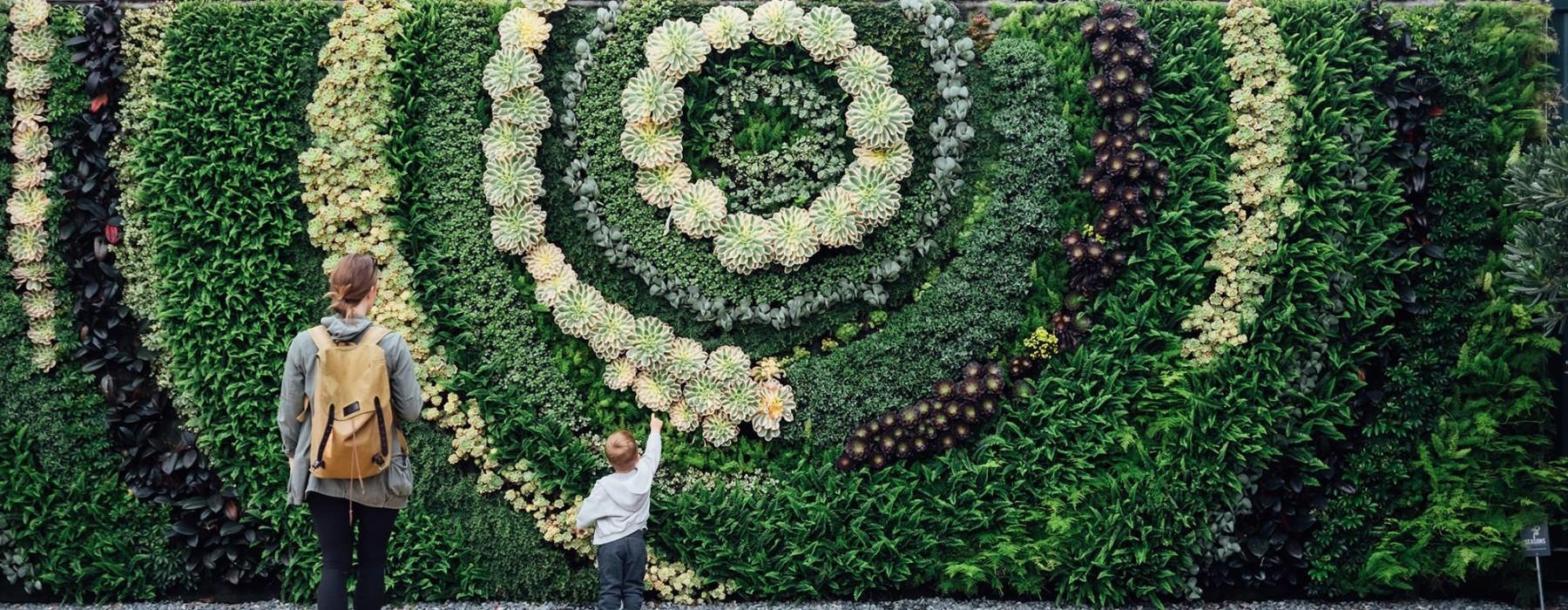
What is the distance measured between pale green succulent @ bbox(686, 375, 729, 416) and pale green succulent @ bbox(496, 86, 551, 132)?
1.30 m

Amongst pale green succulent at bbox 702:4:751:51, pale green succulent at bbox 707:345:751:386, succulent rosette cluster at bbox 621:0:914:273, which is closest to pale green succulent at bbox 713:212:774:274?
succulent rosette cluster at bbox 621:0:914:273

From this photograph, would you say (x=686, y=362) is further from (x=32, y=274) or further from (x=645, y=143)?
(x=32, y=274)

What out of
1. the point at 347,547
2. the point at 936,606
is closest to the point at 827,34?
the point at 936,606

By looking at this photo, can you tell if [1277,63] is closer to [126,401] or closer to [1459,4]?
[1459,4]

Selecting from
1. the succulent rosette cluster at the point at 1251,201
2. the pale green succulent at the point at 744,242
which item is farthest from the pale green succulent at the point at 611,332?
the succulent rosette cluster at the point at 1251,201

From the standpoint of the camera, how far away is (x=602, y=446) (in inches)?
217

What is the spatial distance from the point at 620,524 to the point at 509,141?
5.65ft

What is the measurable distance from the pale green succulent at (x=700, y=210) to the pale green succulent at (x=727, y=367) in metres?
0.52

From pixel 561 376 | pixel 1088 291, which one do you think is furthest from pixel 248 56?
pixel 1088 291

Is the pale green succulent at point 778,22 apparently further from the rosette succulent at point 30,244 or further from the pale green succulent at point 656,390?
the rosette succulent at point 30,244

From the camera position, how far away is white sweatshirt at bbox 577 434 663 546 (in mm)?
4883

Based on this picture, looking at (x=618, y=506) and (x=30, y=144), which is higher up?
(x=30, y=144)

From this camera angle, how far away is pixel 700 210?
543 cm

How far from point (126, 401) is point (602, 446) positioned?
6.92 ft
